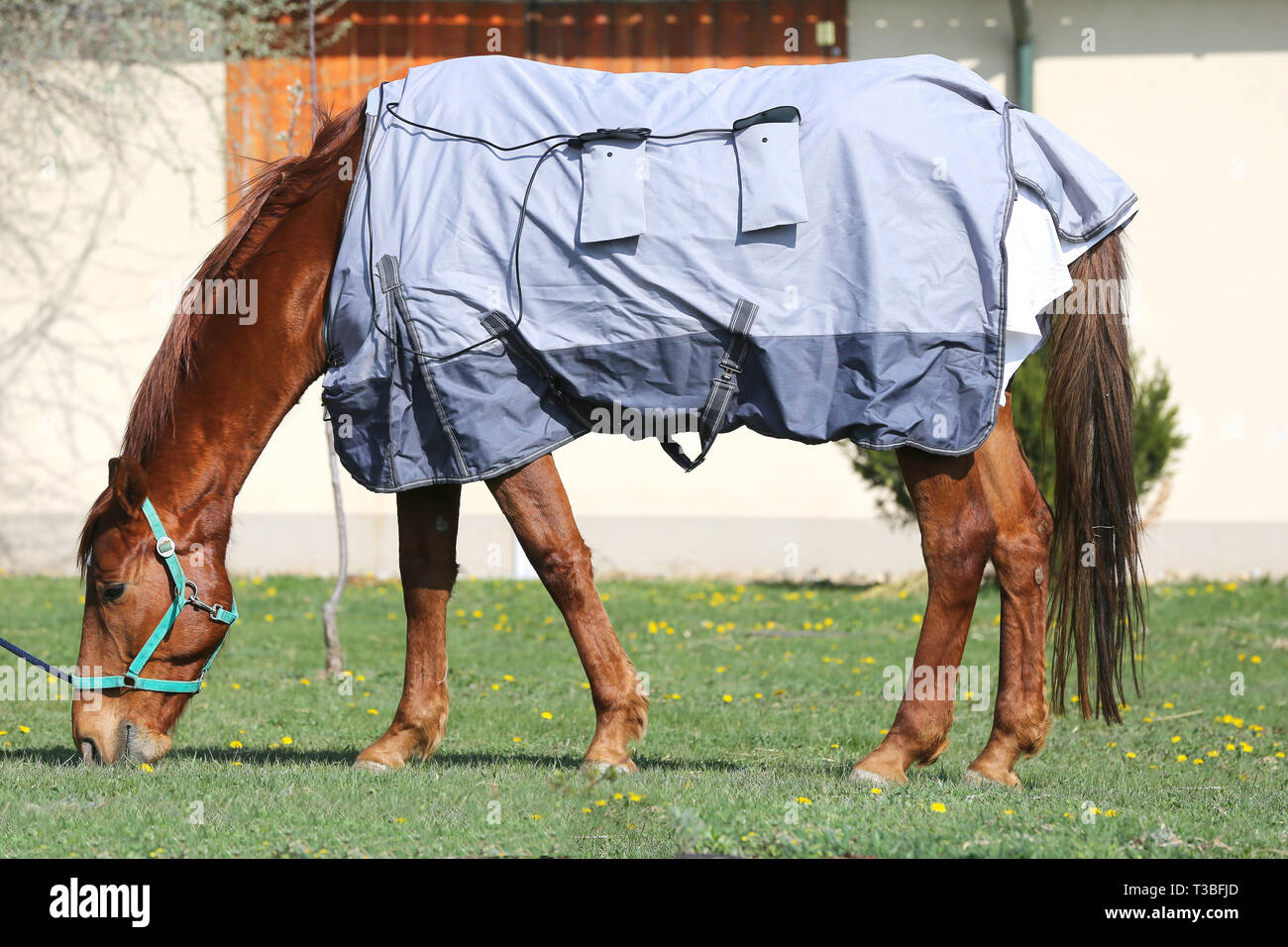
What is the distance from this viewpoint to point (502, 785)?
13.7 feet

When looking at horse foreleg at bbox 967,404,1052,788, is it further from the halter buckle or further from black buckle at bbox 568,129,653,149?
the halter buckle

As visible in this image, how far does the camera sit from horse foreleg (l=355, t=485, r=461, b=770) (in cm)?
468

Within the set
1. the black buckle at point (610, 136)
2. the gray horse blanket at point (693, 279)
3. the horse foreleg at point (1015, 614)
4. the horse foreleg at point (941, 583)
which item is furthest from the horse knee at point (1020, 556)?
the black buckle at point (610, 136)

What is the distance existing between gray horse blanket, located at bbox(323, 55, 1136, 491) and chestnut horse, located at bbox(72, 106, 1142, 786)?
0.76 feet

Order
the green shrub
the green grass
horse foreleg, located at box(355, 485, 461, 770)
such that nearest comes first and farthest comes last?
the green grass
horse foreleg, located at box(355, 485, 461, 770)
the green shrub

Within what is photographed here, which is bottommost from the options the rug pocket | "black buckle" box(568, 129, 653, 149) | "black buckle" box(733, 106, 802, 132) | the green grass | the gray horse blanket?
the green grass

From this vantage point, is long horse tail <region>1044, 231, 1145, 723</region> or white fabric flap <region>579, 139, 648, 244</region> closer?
white fabric flap <region>579, 139, 648, 244</region>

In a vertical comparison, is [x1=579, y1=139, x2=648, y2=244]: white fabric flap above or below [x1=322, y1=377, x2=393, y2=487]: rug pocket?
above

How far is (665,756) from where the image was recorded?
17.0 ft

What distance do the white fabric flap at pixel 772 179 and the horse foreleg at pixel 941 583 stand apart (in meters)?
0.85

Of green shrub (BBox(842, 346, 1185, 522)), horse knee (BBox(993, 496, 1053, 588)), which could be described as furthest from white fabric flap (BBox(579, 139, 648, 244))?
green shrub (BBox(842, 346, 1185, 522))

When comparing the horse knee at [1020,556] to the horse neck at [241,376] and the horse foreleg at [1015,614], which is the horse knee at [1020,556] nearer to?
the horse foreleg at [1015,614]
